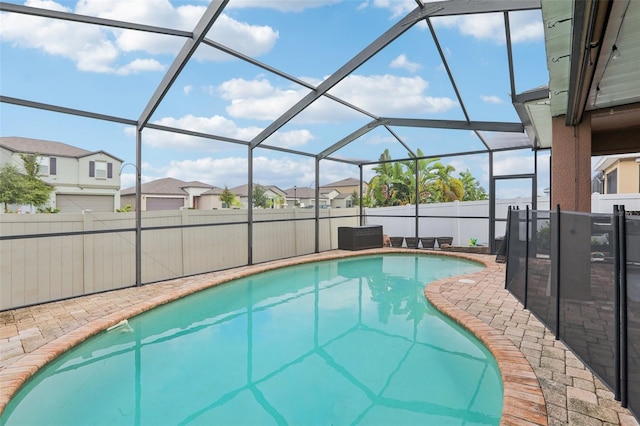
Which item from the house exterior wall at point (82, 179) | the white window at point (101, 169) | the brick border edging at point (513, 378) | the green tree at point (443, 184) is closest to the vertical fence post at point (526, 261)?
the brick border edging at point (513, 378)

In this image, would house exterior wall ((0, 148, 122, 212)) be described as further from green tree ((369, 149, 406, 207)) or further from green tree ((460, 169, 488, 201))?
green tree ((460, 169, 488, 201))

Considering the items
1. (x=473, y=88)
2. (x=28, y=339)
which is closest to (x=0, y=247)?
(x=28, y=339)

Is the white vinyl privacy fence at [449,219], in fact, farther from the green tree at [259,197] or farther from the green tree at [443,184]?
the green tree at [259,197]

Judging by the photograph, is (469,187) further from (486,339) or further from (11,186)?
(11,186)

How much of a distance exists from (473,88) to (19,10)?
7.42 m

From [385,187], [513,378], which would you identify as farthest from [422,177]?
[513,378]

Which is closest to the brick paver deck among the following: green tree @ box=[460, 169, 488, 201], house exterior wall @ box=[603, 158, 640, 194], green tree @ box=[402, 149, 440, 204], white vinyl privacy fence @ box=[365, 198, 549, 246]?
white vinyl privacy fence @ box=[365, 198, 549, 246]

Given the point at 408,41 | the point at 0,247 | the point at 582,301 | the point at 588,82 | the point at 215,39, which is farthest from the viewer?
the point at 408,41

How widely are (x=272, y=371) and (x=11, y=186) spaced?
17.9ft

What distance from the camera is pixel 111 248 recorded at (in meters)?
5.88

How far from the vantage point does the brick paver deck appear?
248 cm

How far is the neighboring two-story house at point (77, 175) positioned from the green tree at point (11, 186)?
1.46 ft

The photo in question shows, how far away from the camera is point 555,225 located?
12.9 ft

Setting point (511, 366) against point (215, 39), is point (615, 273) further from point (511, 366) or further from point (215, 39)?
point (215, 39)
